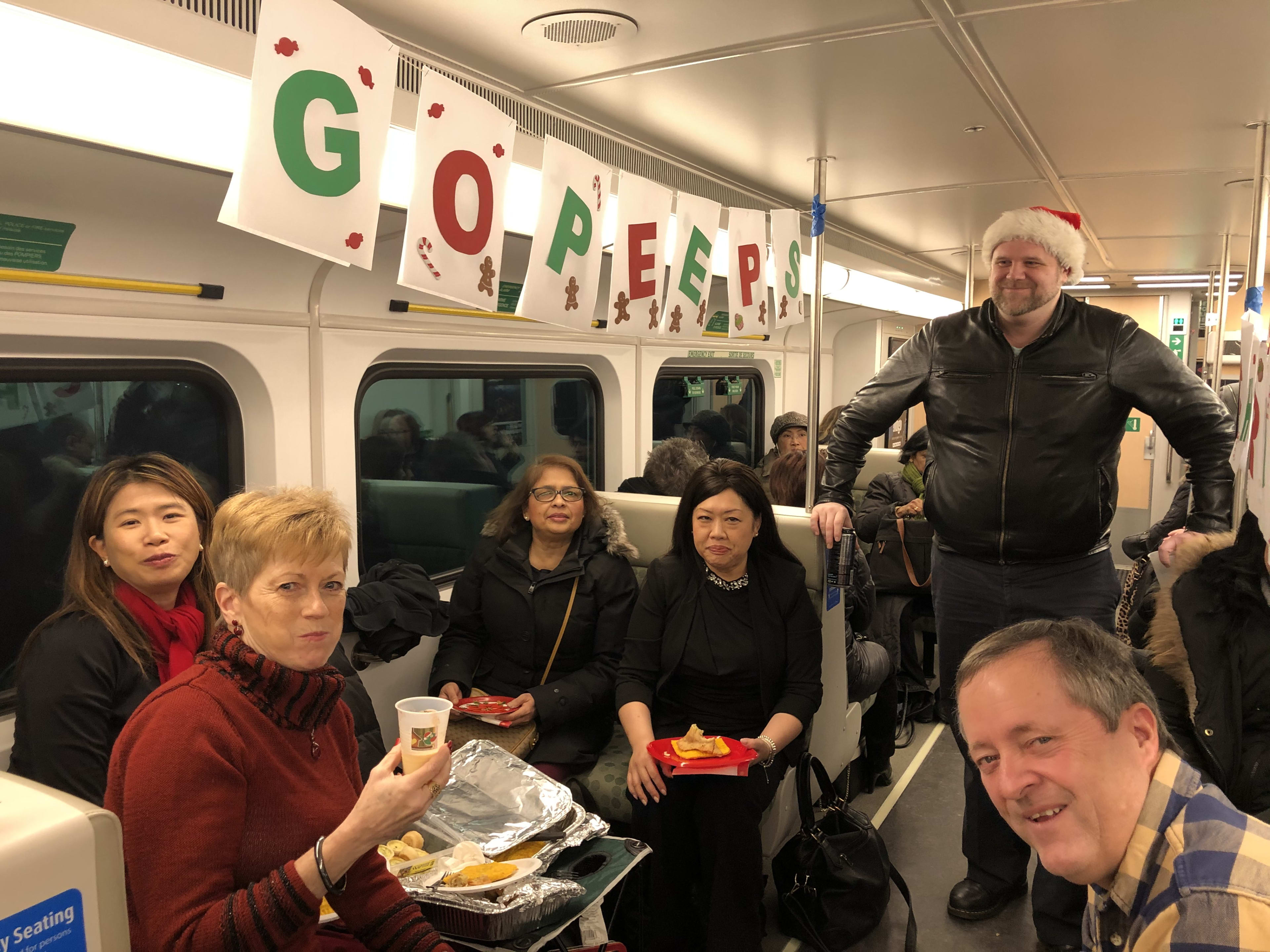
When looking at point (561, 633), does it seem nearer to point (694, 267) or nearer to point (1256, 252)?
point (694, 267)

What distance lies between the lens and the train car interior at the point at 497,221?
2160 millimetres

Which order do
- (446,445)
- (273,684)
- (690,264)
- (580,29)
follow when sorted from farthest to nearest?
1. (446,445)
2. (690,264)
3. (580,29)
4. (273,684)

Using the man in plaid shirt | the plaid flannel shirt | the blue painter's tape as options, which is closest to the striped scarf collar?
the man in plaid shirt

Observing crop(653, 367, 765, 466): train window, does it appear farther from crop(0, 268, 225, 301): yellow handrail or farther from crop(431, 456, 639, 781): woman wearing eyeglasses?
crop(0, 268, 225, 301): yellow handrail

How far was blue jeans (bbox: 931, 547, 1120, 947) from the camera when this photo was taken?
2.94m

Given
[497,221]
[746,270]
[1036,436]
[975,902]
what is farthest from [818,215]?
[975,902]

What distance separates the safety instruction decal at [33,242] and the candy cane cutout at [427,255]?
1045 millimetres

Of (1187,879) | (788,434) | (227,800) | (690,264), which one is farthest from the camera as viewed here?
(788,434)

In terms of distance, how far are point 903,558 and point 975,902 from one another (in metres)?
2.21

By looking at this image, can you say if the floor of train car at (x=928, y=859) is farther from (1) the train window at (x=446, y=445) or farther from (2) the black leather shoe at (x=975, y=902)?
(1) the train window at (x=446, y=445)

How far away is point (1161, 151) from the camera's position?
4.17 m

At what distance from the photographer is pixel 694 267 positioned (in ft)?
12.2

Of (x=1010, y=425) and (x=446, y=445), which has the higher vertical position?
(x=1010, y=425)

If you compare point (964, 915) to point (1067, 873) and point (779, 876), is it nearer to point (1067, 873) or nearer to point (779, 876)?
point (779, 876)
